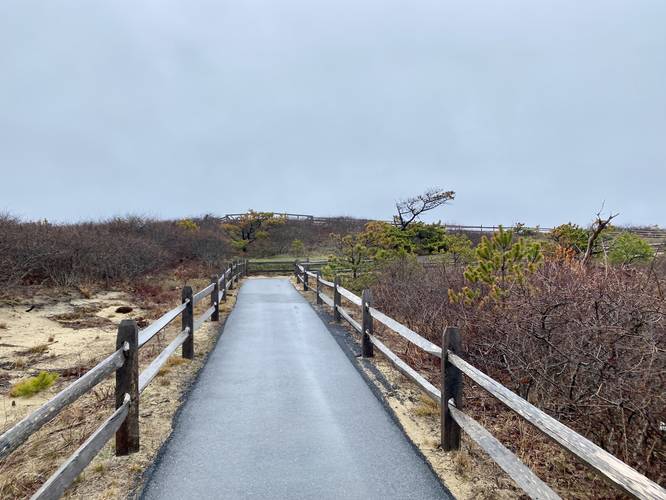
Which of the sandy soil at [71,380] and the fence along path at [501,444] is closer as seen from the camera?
the fence along path at [501,444]

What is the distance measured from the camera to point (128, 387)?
398 centimetres

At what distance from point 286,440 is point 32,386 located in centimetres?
442

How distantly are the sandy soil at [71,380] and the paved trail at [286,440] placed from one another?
26 centimetres

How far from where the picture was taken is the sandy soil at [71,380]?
3.65m

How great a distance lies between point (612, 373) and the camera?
3.98 metres

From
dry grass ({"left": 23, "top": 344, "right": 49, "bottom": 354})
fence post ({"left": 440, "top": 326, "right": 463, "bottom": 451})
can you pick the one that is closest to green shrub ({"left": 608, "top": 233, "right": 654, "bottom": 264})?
fence post ({"left": 440, "top": 326, "right": 463, "bottom": 451})

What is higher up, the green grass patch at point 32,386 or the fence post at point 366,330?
the fence post at point 366,330

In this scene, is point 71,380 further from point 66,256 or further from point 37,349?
point 66,256

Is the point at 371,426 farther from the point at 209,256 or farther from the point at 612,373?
the point at 209,256

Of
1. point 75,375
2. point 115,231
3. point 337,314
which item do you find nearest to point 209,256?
point 115,231

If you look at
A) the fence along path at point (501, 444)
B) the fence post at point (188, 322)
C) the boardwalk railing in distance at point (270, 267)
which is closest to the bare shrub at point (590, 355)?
the fence along path at point (501, 444)

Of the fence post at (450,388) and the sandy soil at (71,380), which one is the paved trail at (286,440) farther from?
the fence post at (450,388)

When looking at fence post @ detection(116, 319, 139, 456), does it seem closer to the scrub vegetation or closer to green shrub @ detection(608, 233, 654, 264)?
the scrub vegetation

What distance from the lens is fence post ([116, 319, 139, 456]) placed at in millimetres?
3920
